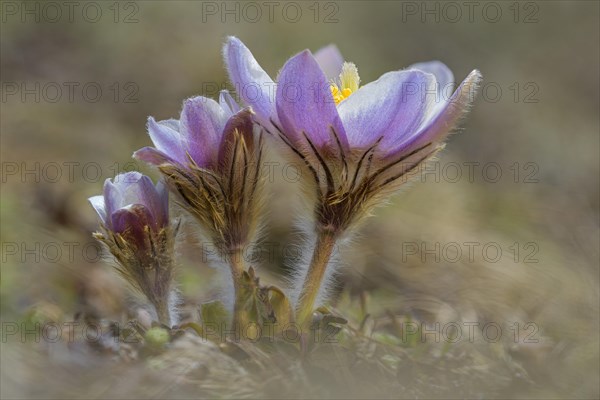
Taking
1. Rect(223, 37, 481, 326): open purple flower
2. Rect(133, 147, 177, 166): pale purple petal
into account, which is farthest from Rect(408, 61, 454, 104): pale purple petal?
Rect(133, 147, 177, 166): pale purple petal

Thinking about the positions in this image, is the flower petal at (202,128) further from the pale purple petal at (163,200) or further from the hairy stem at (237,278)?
the hairy stem at (237,278)

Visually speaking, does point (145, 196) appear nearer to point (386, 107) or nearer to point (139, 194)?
point (139, 194)

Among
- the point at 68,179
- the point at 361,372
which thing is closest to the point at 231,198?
the point at 361,372

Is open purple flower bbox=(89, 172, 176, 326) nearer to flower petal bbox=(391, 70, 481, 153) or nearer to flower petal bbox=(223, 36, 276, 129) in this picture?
flower petal bbox=(223, 36, 276, 129)

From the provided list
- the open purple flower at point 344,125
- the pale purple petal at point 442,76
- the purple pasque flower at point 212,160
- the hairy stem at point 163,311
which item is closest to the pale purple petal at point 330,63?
the pale purple petal at point 442,76

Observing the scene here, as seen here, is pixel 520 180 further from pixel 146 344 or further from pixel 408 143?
pixel 146 344
